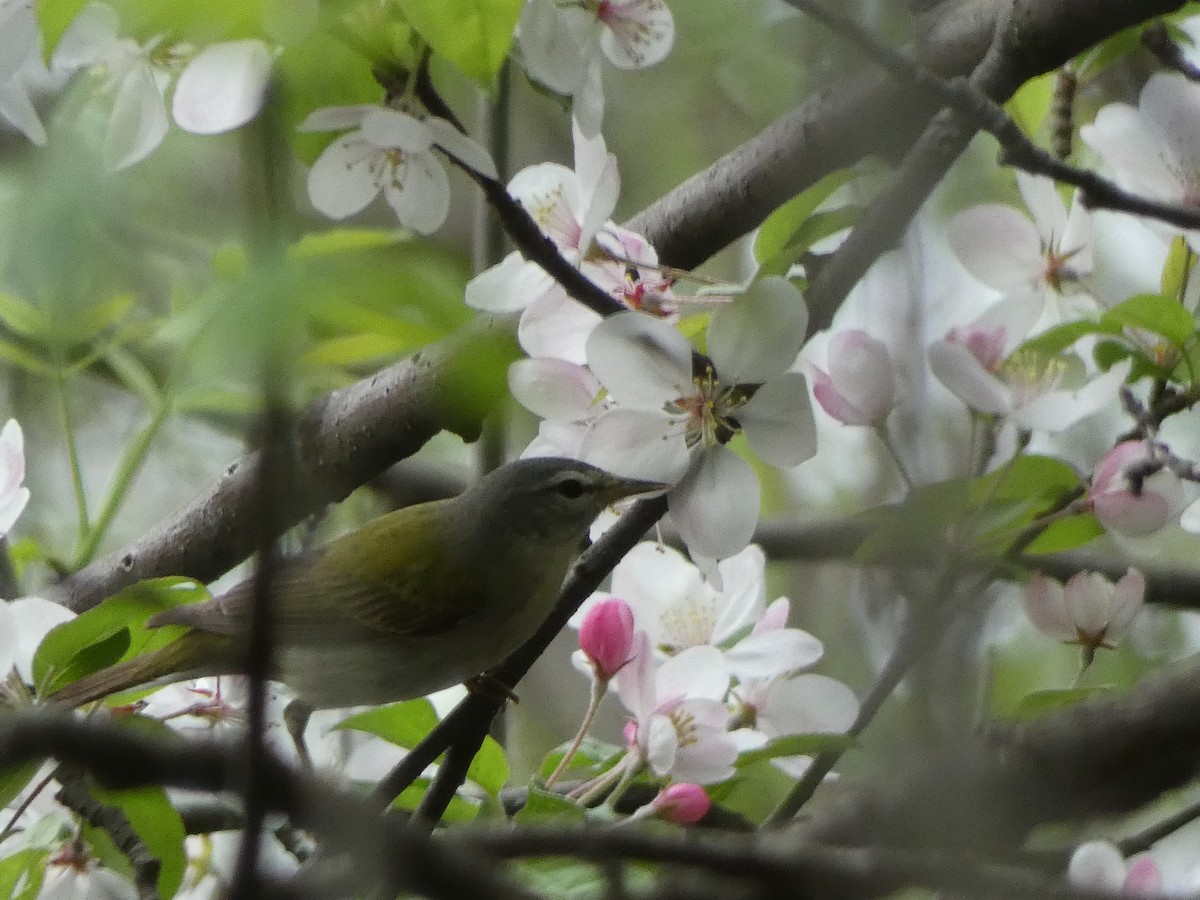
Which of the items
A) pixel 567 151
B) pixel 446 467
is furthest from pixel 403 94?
pixel 567 151

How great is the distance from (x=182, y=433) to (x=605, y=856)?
2385 mm

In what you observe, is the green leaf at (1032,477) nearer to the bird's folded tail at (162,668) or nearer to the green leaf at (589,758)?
the green leaf at (589,758)

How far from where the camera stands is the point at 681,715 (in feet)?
5.06

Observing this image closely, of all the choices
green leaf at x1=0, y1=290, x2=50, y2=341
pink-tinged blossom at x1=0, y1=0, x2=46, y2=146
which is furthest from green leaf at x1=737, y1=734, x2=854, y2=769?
green leaf at x1=0, y1=290, x2=50, y2=341

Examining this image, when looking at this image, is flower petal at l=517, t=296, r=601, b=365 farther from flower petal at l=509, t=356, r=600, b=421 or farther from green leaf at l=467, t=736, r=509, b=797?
green leaf at l=467, t=736, r=509, b=797

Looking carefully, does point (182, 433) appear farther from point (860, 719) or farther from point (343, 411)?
point (860, 719)

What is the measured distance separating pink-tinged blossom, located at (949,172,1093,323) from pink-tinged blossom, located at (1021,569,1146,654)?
345 millimetres

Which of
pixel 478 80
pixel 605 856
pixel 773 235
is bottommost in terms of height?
pixel 605 856

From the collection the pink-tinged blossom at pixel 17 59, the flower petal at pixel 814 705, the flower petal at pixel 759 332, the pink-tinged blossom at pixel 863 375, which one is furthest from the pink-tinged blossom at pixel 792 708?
the pink-tinged blossom at pixel 17 59

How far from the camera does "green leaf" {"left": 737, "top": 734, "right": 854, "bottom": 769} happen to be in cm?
143

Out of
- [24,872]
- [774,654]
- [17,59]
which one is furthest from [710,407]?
[24,872]

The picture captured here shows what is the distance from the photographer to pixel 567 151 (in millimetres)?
4422

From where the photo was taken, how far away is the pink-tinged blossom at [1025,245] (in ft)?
5.54

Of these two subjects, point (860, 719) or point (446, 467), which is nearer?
point (860, 719)
